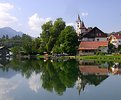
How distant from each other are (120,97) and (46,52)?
217 ft

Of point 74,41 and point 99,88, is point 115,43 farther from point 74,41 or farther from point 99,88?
point 99,88

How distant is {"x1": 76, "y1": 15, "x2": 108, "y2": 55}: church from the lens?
75625 millimetres

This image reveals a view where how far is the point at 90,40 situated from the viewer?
288 ft

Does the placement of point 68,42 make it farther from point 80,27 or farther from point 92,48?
point 80,27

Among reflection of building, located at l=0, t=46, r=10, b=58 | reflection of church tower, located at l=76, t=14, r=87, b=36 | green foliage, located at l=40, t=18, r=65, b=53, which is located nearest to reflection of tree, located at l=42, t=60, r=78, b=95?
green foliage, located at l=40, t=18, r=65, b=53

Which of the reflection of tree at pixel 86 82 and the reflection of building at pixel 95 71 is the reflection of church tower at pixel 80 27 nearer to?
the reflection of building at pixel 95 71

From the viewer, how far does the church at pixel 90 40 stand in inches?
2977

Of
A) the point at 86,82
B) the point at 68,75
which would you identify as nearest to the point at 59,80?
the point at 86,82

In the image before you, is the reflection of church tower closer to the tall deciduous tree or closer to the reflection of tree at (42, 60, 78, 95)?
Answer: the tall deciduous tree

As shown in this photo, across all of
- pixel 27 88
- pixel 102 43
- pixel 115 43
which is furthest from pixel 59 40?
pixel 27 88

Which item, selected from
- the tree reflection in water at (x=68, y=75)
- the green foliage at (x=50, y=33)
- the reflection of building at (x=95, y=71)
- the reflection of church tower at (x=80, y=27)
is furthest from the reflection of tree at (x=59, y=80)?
the reflection of church tower at (x=80, y=27)

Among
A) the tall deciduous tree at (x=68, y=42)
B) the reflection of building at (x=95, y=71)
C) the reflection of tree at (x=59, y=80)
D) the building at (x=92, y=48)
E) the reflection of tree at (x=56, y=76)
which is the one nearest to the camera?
the reflection of tree at (x=59, y=80)

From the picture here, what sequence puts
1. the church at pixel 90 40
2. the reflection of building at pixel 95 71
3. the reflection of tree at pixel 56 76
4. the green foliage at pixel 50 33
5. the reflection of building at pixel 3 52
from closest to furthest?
1. the reflection of tree at pixel 56 76
2. the reflection of building at pixel 95 71
3. the church at pixel 90 40
4. the green foliage at pixel 50 33
5. the reflection of building at pixel 3 52

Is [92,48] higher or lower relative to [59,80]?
higher
